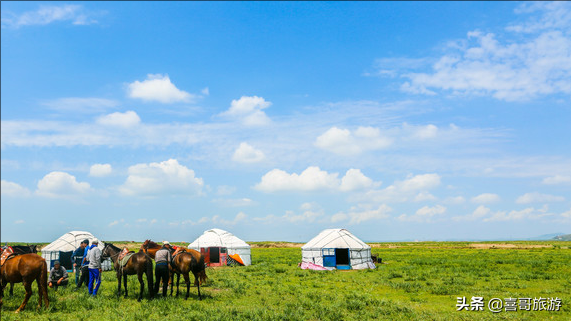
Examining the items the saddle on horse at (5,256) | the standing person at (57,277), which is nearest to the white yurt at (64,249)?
the standing person at (57,277)

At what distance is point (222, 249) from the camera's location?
3456 centimetres

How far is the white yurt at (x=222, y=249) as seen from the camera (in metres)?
34.2

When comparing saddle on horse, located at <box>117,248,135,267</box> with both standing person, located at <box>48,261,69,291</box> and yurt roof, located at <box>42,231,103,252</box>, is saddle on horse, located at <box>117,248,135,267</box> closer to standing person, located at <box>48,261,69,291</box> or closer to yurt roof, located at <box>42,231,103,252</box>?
standing person, located at <box>48,261,69,291</box>

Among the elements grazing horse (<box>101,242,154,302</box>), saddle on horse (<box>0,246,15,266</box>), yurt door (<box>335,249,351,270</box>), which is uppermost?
saddle on horse (<box>0,246,15,266</box>)

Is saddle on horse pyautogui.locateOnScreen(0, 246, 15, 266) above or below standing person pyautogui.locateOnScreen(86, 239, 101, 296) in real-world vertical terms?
above

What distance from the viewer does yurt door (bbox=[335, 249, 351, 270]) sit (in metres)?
30.5

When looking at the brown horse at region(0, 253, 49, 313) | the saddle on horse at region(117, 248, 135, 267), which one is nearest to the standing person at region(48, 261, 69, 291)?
the brown horse at region(0, 253, 49, 313)

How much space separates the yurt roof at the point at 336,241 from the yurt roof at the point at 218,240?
6.79 m

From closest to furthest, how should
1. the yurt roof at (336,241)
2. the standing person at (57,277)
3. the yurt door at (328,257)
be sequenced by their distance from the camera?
the standing person at (57,277)
the yurt door at (328,257)
the yurt roof at (336,241)

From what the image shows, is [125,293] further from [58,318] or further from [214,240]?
[214,240]

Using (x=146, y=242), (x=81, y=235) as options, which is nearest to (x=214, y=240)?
(x=81, y=235)

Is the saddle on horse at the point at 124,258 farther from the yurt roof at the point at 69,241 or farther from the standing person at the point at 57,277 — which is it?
the yurt roof at the point at 69,241

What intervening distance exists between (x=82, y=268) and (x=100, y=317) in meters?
5.18

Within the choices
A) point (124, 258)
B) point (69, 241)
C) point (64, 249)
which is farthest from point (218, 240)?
point (124, 258)
